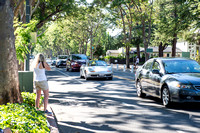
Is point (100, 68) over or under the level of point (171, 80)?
over

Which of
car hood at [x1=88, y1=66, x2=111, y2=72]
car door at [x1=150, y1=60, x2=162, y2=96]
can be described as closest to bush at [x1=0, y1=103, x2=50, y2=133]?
car door at [x1=150, y1=60, x2=162, y2=96]

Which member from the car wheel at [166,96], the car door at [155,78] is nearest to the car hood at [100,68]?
the car door at [155,78]

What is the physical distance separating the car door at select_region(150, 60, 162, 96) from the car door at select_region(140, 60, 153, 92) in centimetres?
29

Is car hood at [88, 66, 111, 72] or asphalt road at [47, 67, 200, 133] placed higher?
car hood at [88, 66, 111, 72]

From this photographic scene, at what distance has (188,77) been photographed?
8.37m

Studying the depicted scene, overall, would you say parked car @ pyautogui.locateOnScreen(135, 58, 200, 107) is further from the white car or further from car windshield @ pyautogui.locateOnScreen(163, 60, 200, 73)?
the white car

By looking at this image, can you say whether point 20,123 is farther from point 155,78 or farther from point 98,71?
point 98,71

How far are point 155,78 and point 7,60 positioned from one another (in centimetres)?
516

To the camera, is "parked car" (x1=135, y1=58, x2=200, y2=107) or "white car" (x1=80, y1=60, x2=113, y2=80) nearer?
"parked car" (x1=135, y1=58, x2=200, y2=107)

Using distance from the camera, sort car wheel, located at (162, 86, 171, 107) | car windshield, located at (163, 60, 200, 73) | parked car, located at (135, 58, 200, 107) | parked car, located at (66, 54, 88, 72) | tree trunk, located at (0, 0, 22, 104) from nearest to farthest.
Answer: tree trunk, located at (0, 0, 22, 104) → parked car, located at (135, 58, 200, 107) → car wheel, located at (162, 86, 171, 107) → car windshield, located at (163, 60, 200, 73) → parked car, located at (66, 54, 88, 72)

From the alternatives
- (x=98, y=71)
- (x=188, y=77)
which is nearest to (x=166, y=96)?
(x=188, y=77)

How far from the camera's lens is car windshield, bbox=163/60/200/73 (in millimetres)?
9289

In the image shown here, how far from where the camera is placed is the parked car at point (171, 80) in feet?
26.2

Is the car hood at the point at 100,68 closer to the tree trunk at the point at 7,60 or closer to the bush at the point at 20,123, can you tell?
the tree trunk at the point at 7,60
